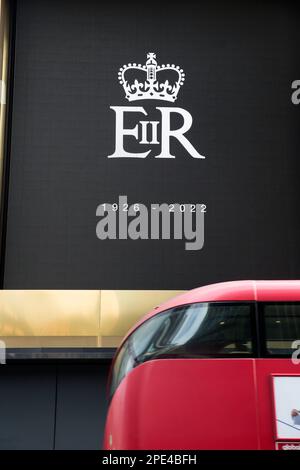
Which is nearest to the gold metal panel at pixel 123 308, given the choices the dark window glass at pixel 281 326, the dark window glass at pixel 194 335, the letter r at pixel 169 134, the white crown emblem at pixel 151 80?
the letter r at pixel 169 134

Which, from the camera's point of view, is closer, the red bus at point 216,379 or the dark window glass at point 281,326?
the red bus at point 216,379

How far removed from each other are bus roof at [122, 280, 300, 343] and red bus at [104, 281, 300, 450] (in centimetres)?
1

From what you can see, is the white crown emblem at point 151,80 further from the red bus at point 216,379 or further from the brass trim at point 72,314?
the red bus at point 216,379

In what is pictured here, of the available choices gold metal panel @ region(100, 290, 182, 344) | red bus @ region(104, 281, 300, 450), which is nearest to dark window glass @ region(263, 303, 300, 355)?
red bus @ region(104, 281, 300, 450)

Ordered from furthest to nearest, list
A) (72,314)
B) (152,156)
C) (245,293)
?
(152,156) < (72,314) < (245,293)

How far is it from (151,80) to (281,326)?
791 centimetres

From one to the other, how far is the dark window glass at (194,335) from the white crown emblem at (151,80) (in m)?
7.30

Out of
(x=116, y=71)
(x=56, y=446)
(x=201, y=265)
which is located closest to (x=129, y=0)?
(x=116, y=71)

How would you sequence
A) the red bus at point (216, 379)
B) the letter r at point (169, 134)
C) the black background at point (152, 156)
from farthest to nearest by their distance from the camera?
the letter r at point (169, 134) < the black background at point (152, 156) < the red bus at point (216, 379)

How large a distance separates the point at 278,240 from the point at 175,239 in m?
2.40

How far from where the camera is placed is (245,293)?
423 centimetres

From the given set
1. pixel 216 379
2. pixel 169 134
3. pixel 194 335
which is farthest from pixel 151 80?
pixel 216 379

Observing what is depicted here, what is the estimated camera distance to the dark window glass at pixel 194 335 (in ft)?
13.1

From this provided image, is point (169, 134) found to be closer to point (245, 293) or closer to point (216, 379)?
point (245, 293)
